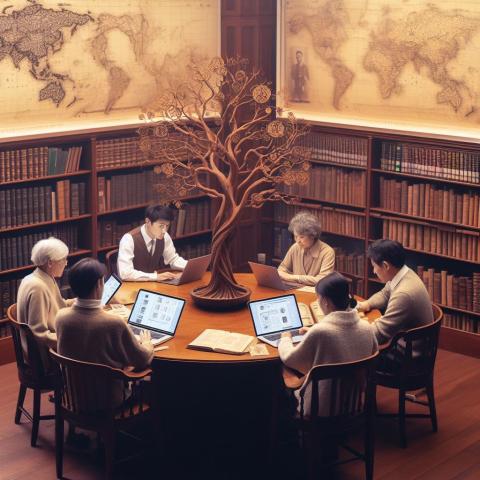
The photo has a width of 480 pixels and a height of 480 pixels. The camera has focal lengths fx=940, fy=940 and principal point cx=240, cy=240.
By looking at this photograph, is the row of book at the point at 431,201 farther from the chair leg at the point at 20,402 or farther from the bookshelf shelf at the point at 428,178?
the chair leg at the point at 20,402

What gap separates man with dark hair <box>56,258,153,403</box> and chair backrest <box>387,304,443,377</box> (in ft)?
5.96

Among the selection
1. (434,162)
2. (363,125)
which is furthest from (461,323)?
(363,125)

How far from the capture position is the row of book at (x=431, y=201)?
816 centimetres

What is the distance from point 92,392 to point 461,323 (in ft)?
13.1

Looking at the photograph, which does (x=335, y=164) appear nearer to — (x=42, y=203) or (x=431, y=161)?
(x=431, y=161)

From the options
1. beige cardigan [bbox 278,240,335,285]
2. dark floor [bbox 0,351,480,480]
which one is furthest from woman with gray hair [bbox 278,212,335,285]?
dark floor [bbox 0,351,480,480]

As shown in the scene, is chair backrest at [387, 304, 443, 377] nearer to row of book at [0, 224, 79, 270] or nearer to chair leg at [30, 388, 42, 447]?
chair leg at [30, 388, 42, 447]

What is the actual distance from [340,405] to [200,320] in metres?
1.33

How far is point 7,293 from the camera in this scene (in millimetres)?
8094

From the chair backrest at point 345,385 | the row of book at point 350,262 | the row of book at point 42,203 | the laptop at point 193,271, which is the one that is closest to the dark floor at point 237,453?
the chair backrest at point 345,385

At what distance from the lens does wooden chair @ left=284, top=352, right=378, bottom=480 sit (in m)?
5.45

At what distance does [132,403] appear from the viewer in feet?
19.1

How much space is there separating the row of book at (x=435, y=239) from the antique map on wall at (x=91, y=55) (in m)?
2.65

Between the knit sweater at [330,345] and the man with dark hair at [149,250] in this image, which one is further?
the man with dark hair at [149,250]
